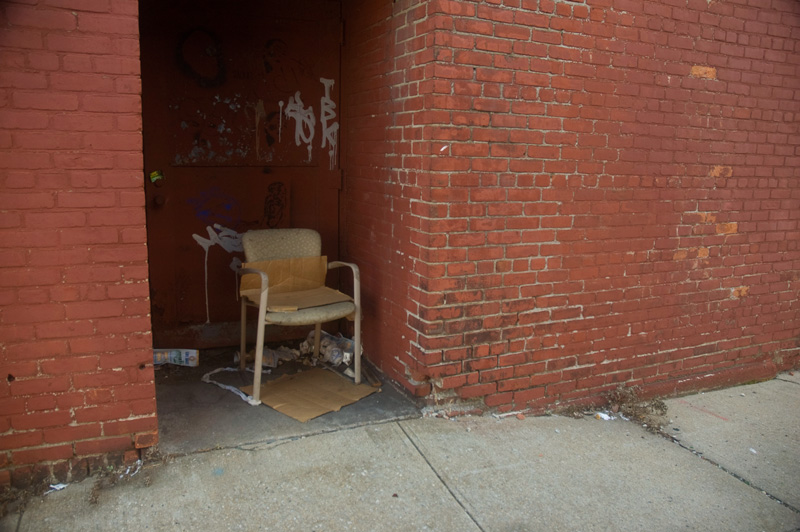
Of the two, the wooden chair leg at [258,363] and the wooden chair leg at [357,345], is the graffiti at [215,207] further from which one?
the wooden chair leg at [357,345]

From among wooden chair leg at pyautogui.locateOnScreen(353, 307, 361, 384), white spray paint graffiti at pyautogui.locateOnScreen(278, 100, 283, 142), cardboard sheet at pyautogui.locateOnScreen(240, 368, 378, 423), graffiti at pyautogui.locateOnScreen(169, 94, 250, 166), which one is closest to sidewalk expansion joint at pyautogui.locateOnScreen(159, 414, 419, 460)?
cardboard sheet at pyautogui.locateOnScreen(240, 368, 378, 423)

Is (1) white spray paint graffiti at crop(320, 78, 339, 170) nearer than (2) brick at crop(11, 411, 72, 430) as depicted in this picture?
No

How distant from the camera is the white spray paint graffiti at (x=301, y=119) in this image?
454 cm

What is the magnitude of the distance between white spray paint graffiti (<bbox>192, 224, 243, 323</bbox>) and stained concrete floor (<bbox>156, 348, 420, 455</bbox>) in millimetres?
797

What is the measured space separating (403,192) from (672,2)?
215 centimetres

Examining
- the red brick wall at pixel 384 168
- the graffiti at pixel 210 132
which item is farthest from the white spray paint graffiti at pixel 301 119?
the graffiti at pixel 210 132

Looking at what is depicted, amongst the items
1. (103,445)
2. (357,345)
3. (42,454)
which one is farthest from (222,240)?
(42,454)

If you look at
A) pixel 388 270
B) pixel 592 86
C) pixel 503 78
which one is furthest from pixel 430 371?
pixel 592 86

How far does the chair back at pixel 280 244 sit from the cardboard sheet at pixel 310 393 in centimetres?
86

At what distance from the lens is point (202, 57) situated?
4.23m

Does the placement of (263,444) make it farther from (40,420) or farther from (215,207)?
(215,207)

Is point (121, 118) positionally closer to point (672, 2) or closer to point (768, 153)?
point (672, 2)

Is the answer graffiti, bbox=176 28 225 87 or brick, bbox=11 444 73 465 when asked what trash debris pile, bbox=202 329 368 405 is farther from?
graffiti, bbox=176 28 225 87

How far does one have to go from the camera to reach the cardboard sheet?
357cm
